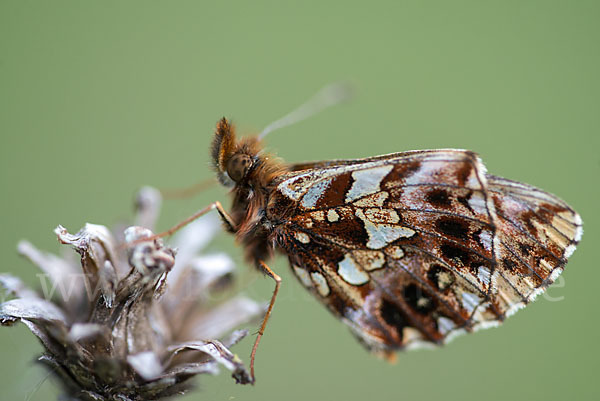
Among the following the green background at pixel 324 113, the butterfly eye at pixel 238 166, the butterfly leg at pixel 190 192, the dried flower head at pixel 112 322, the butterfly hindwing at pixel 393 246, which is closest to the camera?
the dried flower head at pixel 112 322

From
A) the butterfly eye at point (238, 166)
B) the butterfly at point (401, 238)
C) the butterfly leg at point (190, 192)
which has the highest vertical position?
the butterfly eye at point (238, 166)

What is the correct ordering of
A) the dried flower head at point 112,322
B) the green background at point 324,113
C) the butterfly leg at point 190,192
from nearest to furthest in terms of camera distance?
the dried flower head at point 112,322 → the butterfly leg at point 190,192 → the green background at point 324,113

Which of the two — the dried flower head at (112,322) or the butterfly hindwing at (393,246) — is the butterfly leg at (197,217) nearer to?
the dried flower head at (112,322)

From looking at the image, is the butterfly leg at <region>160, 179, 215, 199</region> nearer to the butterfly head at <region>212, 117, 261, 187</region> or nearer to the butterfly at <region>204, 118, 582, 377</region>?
the butterfly head at <region>212, 117, 261, 187</region>


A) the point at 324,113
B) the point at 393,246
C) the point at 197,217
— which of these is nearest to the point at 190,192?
the point at 197,217

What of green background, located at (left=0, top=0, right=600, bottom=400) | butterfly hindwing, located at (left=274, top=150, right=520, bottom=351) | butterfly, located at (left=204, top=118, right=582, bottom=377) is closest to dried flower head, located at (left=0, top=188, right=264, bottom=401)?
butterfly, located at (left=204, top=118, right=582, bottom=377)

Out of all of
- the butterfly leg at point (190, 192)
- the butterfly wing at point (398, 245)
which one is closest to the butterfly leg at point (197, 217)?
the butterfly wing at point (398, 245)

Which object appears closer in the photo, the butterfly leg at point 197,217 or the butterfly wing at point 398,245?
the butterfly leg at point 197,217
